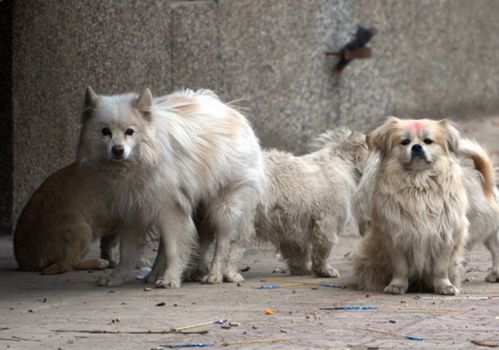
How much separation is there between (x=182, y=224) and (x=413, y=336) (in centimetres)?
294

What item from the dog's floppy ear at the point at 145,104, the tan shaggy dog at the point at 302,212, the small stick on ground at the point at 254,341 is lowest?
the small stick on ground at the point at 254,341

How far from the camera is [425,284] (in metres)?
9.76

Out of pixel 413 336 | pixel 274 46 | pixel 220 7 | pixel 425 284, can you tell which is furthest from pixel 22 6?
pixel 413 336

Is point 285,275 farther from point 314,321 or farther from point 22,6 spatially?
point 22,6

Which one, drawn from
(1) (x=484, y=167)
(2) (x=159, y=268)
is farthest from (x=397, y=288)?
(2) (x=159, y=268)

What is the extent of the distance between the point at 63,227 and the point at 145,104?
1.79 meters

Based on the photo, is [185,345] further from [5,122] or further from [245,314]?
[5,122]

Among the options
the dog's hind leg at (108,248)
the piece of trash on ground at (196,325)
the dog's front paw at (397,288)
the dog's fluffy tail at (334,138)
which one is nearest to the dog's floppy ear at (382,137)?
the dog's front paw at (397,288)

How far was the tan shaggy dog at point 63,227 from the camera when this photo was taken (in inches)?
445

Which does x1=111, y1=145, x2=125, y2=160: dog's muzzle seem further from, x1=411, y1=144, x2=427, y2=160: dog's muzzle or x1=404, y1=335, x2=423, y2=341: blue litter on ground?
x1=404, y1=335, x2=423, y2=341: blue litter on ground

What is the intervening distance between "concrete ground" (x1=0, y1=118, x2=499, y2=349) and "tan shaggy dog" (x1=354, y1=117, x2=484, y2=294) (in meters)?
0.22

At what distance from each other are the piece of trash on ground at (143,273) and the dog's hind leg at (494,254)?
2.70 meters

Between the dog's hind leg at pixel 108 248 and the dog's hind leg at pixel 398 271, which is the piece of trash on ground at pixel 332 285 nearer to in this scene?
the dog's hind leg at pixel 398 271

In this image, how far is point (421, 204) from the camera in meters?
9.55
